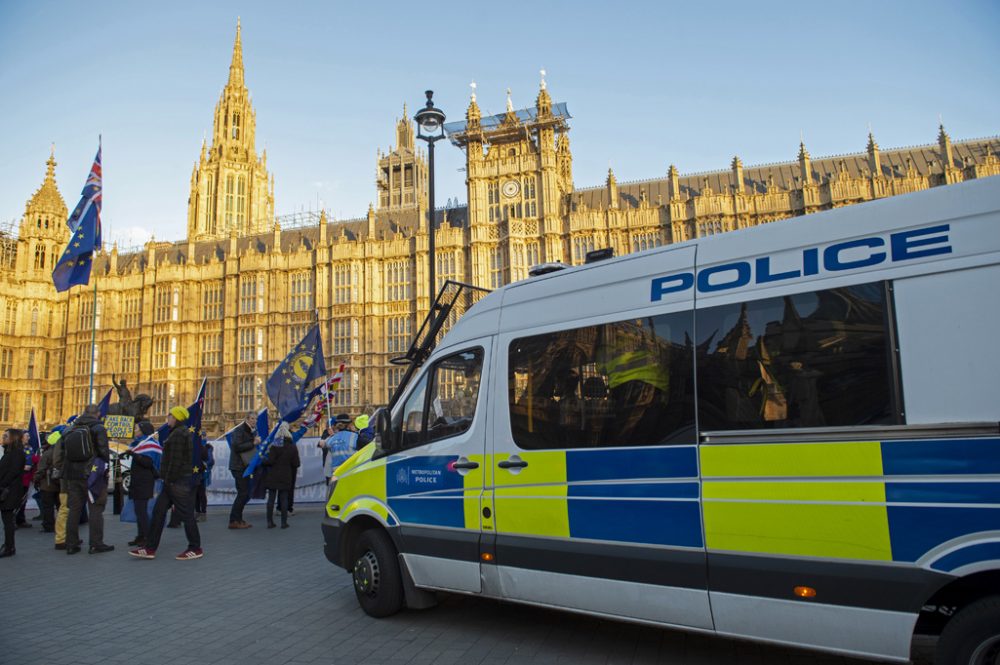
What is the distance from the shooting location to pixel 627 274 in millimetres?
4613

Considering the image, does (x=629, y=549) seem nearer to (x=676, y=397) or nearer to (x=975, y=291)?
(x=676, y=397)

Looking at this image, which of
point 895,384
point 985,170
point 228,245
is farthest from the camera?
point 228,245

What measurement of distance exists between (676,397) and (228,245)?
5413cm

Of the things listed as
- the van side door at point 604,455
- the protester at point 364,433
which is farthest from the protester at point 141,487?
the van side door at point 604,455

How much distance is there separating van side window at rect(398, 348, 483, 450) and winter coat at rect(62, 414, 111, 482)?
19.8 ft

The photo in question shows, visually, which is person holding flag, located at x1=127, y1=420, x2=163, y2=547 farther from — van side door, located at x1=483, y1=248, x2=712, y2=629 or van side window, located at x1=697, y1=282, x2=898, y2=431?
van side window, located at x1=697, y1=282, x2=898, y2=431

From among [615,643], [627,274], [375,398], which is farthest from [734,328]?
[375,398]

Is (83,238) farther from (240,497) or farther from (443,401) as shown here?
(443,401)

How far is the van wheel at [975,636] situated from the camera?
9.98 feet

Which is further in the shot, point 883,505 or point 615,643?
point 615,643

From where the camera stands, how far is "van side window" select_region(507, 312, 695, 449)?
4.19 meters

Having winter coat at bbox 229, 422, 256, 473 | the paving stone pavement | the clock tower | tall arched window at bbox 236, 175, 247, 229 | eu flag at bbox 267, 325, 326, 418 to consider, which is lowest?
the paving stone pavement

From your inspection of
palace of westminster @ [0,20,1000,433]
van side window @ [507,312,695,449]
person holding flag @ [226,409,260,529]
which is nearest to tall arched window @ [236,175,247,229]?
palace of westminster @ [0,20,1000,433]

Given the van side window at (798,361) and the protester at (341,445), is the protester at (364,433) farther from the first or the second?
the van side window at (798,361)
